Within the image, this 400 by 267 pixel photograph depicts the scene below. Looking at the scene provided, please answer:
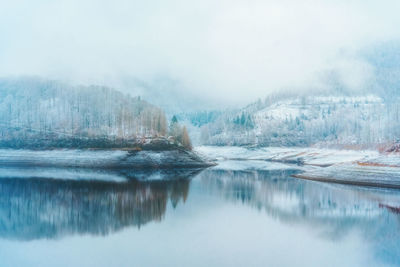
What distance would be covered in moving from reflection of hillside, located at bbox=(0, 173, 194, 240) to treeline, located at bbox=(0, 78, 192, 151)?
121 ft

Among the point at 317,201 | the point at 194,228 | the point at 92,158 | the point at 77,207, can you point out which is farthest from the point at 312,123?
the point at 194,228

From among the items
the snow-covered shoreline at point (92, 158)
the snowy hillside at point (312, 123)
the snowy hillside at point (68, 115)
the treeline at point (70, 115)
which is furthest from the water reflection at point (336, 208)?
the snowy hillside at point (312, 123)

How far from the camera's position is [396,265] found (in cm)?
1409

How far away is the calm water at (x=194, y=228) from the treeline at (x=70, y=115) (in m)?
42.2

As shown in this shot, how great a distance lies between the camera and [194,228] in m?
19.9

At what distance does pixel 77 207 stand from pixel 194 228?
10.0 metres

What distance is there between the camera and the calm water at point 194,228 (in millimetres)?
14836

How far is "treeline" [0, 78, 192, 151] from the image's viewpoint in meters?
74.4

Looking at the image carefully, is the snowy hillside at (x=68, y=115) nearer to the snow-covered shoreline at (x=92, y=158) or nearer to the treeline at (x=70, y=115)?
the treeline at (x=70, y=115)

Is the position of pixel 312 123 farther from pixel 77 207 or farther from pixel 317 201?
pixel 77 207

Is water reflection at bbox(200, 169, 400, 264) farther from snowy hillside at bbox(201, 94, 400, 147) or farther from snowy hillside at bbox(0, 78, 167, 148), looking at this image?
snowy hillside at bbox(201, 94, 400, 147)

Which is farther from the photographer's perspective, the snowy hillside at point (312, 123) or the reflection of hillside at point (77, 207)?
the snowy hillside at point (312, 123)

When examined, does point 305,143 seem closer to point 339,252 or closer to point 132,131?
point 132,131

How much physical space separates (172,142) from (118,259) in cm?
5960
